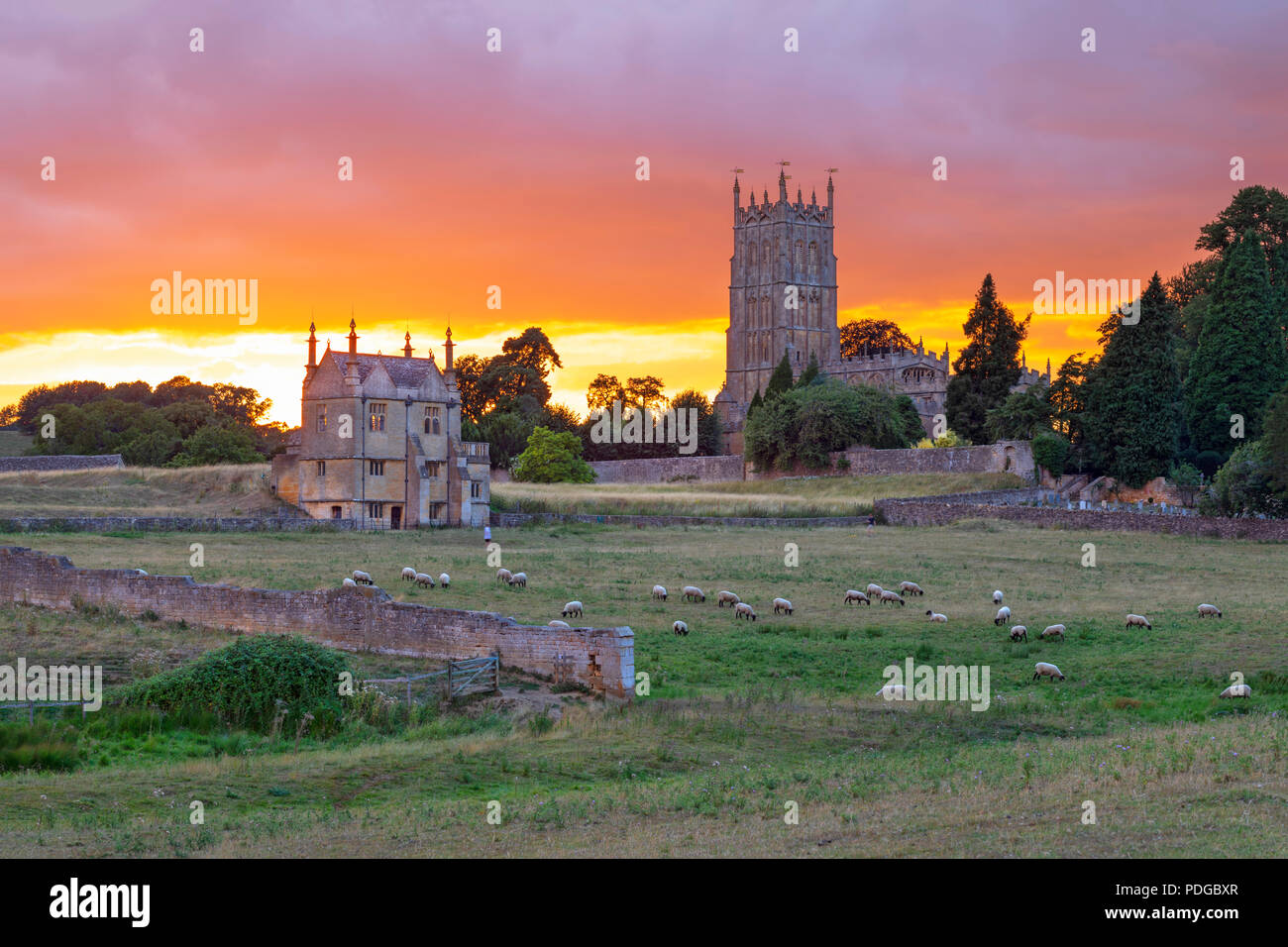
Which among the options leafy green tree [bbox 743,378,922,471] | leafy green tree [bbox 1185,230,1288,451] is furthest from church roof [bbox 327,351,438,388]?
leafy green tree [bbox 1185,230,1288,451]

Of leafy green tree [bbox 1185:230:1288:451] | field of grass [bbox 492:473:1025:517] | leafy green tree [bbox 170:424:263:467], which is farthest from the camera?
leafy green tree [bbox 170:424:263:467]

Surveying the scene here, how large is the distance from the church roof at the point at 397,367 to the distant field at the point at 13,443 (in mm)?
74741

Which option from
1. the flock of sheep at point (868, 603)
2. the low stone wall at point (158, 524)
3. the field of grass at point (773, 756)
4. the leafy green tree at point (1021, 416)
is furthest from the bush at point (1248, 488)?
the low stone wall at point (158, 524)

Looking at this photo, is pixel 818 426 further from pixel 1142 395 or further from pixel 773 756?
pixel 773 756

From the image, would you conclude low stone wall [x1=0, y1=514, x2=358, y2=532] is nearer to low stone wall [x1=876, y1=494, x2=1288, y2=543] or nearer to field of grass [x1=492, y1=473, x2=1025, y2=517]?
field of grass [x1=492, y1=473, x2=1025, y2=517]

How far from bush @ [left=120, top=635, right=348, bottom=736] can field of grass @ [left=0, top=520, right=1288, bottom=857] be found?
1346 millimetres

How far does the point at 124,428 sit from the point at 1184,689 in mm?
112076

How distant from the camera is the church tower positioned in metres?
190

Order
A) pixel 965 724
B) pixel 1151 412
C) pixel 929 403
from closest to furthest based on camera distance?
pixel 965 724 < pixel 1151 412 < pixel 929 403

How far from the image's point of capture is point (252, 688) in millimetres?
25734

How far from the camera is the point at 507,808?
18844 millimetres

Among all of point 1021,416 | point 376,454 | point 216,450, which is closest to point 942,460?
point 1021,416
